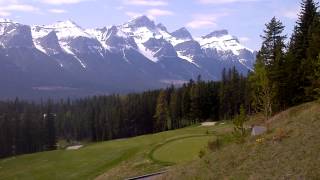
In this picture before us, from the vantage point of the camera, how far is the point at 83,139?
19962cm

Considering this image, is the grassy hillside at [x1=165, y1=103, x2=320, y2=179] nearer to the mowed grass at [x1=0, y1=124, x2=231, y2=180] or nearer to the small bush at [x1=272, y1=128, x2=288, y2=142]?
the small bush at [x1=272, y1=128, x2=288, y2=142]

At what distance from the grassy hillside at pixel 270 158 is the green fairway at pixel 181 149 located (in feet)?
47.6

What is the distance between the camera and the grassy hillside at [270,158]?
26.0 metres

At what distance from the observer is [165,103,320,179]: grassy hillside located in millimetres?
26016

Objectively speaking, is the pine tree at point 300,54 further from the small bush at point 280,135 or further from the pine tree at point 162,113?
the pine tree at point 162,113

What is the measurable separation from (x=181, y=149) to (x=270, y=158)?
88.9ft

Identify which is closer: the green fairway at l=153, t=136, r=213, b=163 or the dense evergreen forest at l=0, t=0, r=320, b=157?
the green fairway at l=153, t=136, r=213, b=163

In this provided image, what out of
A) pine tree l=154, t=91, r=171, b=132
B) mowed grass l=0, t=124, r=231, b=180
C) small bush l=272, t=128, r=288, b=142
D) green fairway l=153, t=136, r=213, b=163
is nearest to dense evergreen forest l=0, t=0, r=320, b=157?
pine tree l=154, t=91, r=171, b=132

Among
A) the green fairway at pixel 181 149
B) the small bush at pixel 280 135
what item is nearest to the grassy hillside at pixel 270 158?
the small bush at pixel 280 135

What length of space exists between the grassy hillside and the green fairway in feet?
47.6

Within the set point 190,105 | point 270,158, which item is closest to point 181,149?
point 270,158

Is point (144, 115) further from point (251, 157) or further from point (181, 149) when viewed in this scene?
point (251, 157)

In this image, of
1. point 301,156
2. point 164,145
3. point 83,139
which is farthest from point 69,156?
point 83,139

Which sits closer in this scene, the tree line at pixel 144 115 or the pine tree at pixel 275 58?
the pine tree at pixel 275 58
